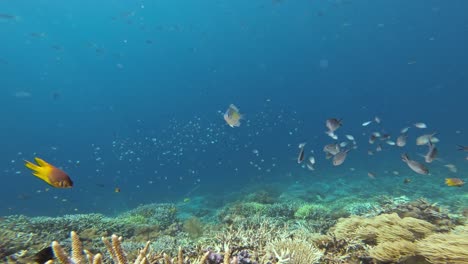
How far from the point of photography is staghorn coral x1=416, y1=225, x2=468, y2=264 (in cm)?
388

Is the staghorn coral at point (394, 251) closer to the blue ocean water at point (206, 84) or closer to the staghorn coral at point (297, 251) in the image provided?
the staghorn coral at point (297, 251)

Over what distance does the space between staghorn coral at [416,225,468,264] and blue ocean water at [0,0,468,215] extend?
27556 millimetres

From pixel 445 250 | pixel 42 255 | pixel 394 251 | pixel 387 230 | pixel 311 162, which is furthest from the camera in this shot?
pixel 311 162

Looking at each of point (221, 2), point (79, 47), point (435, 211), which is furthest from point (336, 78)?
point (435, 211)

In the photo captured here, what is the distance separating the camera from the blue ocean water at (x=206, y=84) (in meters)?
73.8

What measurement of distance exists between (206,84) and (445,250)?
141311 mm

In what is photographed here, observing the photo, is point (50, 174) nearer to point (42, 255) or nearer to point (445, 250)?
point (42, 255)

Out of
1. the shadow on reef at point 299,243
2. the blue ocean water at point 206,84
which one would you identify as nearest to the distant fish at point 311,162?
the shadow on reef at point 299,243

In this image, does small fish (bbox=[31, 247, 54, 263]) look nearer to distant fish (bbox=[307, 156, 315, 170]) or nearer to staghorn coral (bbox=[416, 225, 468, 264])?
staghorn coral (bbox=[416, 225, 468, 264])

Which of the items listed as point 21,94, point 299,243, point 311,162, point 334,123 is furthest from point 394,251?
point 21,94

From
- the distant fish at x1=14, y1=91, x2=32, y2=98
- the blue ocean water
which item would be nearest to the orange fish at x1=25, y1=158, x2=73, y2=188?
the blue ocean water

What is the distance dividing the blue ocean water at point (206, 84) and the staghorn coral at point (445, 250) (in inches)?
1085

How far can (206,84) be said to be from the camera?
5605 inches

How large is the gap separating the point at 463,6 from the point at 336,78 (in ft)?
234
